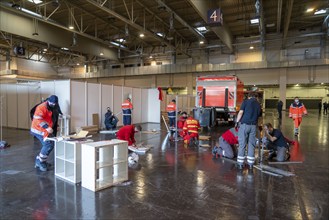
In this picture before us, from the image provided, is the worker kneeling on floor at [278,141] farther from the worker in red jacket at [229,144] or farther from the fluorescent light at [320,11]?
the fluorescent light at [320,11]

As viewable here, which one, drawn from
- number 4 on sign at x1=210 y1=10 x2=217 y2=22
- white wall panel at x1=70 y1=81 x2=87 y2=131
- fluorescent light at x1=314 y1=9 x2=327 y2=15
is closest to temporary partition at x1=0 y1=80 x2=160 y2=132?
white wall panel at x1=70 y1=81 x2=87 y2=131

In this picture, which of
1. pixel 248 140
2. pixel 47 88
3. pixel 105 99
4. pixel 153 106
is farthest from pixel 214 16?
pixel 47 88

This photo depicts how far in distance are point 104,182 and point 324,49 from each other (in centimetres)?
2202

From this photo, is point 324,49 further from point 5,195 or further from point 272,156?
point 5,195

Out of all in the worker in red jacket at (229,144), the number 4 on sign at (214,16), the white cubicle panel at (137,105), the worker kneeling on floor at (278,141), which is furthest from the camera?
the white cubicle panel at (137,105)

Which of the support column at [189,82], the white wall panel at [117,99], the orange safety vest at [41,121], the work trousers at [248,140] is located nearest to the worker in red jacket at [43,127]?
the orange safety vest at [41,121]

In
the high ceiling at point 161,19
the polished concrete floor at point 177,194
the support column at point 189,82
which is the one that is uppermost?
the high ceiling at point 161,19

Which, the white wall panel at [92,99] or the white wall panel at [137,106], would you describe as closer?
the white wall panel at [92,99]

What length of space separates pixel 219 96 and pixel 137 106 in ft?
18.9

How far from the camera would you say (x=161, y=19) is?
15469 mm

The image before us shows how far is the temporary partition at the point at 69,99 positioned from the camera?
34.7 feet

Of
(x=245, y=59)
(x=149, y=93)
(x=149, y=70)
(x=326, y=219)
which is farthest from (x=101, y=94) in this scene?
(x=245, y=59)

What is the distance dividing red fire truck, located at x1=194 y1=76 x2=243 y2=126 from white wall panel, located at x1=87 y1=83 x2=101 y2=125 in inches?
211

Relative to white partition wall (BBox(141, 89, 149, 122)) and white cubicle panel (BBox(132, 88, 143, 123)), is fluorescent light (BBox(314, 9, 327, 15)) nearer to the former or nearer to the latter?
white partition wall (BBox(141, 89, 149, 122))
